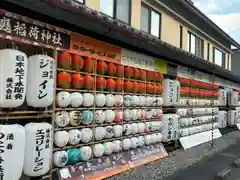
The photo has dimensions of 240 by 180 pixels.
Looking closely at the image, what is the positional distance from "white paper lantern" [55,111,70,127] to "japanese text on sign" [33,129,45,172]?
79 cm

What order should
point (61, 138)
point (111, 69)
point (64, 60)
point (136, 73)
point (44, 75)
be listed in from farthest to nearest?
point (136, 73), point (111, 69), point (64, 60), point (61, 138), point (44, 75)

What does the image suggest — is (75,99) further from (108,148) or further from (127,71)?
(127,71)

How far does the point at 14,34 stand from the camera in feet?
19.7

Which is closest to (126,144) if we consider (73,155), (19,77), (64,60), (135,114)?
(135,114)

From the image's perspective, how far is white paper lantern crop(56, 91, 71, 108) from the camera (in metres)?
7.38

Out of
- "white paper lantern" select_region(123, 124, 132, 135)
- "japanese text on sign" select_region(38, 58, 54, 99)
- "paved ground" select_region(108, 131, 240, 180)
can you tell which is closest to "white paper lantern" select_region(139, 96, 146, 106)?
"white paper lantern" select_region(123, 124, 132, 135)

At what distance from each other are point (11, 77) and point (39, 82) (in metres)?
0.80

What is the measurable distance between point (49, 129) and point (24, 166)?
3.04ft

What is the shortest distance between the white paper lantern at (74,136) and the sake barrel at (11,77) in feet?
6.58

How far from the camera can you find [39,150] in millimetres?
6520

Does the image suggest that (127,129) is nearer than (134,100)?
Yes

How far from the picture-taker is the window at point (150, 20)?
13.7 metres

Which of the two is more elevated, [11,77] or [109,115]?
[11,77]

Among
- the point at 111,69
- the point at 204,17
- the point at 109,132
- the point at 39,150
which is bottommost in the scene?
the point at 39,150
